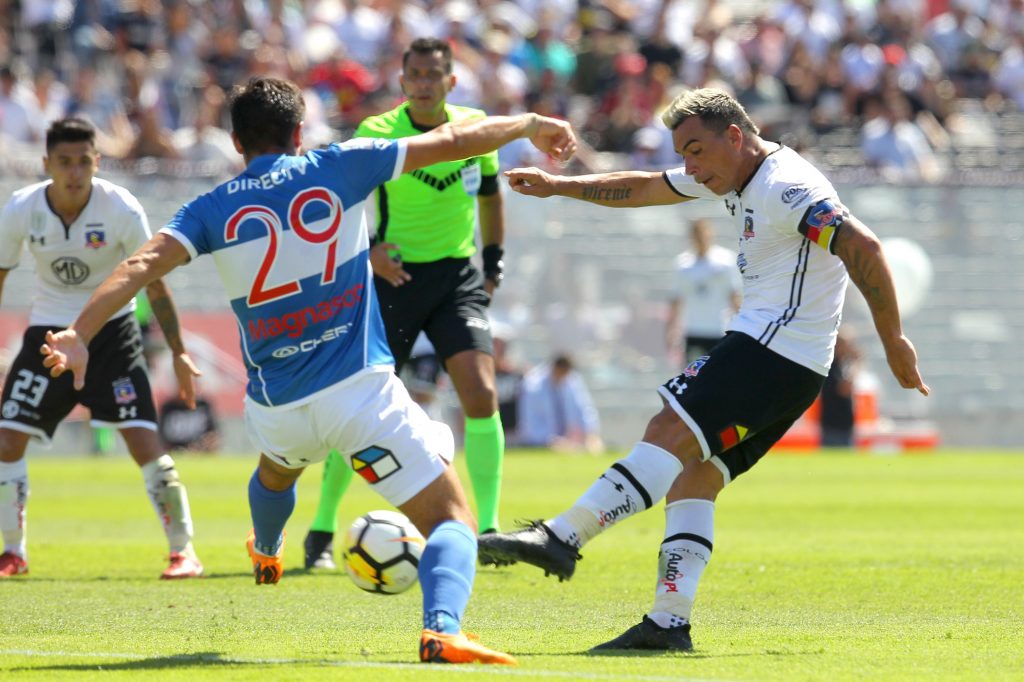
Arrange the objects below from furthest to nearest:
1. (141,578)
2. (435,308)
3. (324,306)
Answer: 1. (435,308)
2. (141,578)
3. (324,306)

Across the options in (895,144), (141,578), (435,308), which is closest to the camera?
(141,578)

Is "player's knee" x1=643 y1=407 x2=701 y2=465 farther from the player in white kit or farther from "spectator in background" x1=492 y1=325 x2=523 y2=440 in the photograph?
"spectator in background" x1=492 y1=325 x2=523 y2=440

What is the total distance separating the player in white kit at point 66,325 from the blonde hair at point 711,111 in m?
3.94

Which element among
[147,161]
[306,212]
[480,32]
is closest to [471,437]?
[306,212]

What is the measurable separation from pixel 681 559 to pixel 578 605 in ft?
5.46

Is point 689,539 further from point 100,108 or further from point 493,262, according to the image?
point 100,108

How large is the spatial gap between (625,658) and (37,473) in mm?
13783

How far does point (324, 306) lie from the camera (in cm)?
608

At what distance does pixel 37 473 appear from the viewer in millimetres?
18578

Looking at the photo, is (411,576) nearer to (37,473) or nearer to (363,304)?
(363,304)

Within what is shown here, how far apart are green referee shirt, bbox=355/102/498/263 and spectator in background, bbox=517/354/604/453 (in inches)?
472

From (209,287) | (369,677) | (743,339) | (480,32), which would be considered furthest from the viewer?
(480,32)

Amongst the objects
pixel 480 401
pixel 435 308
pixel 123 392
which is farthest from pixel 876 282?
pixel 123 392

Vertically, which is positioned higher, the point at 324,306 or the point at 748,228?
the point at 748,228
